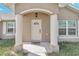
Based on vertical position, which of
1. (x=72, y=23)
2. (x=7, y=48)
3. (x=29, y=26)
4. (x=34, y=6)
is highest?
(x=34, y=6)

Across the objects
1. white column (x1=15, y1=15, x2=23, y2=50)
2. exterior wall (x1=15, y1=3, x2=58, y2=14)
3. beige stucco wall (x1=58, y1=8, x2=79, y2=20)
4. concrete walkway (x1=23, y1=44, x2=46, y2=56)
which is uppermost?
exterior wall (x1=15, y1=3, x2=58, y2=14)

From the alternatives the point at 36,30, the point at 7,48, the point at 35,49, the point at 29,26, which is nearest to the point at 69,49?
the point at 35,49

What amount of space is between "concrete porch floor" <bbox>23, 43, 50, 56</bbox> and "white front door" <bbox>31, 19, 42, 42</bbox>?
0.52m

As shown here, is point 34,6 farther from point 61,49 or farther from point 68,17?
point 61,49

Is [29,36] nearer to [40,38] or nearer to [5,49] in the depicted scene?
[40,38]

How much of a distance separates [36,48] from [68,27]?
197 cm

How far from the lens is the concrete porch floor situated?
979 centimetres

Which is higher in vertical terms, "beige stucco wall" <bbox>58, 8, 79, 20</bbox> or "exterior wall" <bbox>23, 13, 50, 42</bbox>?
"beige stucco wall" <bbox>58, 8, 79, 20</bbox>

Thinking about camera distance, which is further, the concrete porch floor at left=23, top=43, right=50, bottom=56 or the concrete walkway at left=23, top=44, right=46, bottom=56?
the concrete porch floor at left=23, top=43, right=50, bottom=56

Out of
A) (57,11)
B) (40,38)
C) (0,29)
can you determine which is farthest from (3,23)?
(57,11)

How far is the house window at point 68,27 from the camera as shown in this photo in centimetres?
1009

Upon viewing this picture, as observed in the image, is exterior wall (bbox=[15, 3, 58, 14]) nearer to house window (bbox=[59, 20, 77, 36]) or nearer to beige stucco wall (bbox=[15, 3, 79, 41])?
beige stucco wall (bbox=[15, 3, 79, 41])

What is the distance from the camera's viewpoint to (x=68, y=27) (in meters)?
10.3

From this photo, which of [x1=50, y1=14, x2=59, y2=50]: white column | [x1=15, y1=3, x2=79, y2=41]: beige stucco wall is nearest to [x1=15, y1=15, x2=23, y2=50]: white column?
[x1=15, y1=3, x2=79, y2=41]: beige stucco wall
